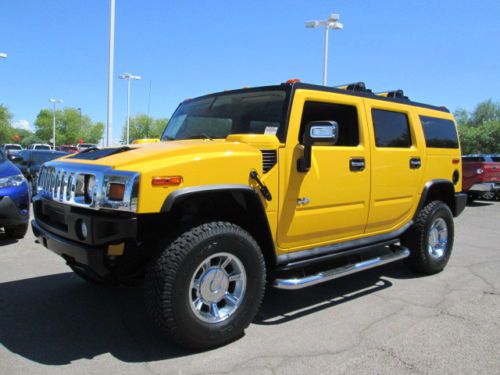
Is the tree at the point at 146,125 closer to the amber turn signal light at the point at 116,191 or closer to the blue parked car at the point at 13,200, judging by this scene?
the blue parked car at the point at 13,200

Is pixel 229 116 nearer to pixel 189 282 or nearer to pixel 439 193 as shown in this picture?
pixel 189 282

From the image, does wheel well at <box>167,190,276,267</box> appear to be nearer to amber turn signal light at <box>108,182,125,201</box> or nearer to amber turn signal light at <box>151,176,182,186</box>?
amber turn signal light at <box>151,176,182,186</box>

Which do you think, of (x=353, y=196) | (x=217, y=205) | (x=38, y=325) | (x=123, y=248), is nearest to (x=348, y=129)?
(x=353, y=196)

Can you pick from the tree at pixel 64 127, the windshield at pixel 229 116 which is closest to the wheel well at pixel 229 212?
the windshield at pixel 229 116

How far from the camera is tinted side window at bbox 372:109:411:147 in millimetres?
4547

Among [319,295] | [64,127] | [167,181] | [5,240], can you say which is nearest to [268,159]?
[167,181]

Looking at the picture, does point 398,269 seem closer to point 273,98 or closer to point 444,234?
point 444,234

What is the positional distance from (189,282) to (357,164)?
2.00 meters

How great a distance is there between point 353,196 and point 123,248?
7.34ft

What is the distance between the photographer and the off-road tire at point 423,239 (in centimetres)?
518

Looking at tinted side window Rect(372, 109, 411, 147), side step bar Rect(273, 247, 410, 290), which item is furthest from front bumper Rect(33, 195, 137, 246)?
tinted side window Rect(372, 109, 411, 147)

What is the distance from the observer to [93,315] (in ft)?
12.8

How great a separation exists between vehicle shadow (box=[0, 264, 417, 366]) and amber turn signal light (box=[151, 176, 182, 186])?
47.6 inches

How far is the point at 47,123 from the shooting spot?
331ft
